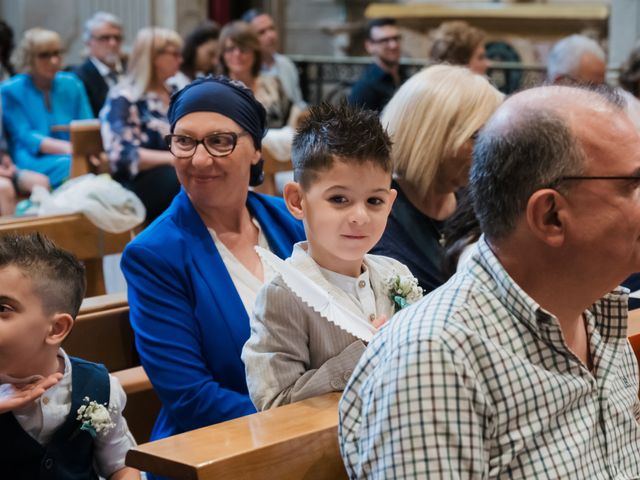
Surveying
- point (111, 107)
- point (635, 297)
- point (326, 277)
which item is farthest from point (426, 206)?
point (111, 107)

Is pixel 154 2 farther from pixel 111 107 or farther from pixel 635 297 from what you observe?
pixel 635 297

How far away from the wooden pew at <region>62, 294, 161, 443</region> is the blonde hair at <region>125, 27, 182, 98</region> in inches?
151

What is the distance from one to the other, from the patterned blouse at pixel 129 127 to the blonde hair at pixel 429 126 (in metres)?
2.99

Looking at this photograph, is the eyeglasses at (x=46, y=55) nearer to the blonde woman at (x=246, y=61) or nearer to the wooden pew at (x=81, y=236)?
the blonde woman at (x=246, y=61)

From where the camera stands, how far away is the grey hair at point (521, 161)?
1.69m

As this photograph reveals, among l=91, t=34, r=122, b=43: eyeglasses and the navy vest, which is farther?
l=91, t=34, r=122, b=43: eyeglasses

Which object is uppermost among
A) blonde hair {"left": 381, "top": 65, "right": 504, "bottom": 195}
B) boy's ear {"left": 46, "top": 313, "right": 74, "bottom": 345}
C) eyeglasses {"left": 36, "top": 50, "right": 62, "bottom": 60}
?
blonde hair {"left": 381, "top": 65, "right": 504, "bottom": 195}

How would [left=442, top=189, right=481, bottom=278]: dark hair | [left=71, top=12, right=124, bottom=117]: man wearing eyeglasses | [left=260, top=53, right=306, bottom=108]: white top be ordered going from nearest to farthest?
[left=442, top=189, right=481, bottom=278]: dark hair < [left=71, top=12, right=124, bottom=117]: man wearing eyeglasses < [left=260, top=53, right=306, bottom=108]: white top

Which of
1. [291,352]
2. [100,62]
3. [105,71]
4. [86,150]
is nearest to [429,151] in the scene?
[291,352]

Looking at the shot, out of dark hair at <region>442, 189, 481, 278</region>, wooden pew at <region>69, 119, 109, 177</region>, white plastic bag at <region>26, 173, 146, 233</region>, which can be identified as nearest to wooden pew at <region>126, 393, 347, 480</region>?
dark hair at <region>442, 189, 481, 278</region>

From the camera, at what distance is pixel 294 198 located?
92.0 inches

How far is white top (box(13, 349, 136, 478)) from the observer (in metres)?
2.24

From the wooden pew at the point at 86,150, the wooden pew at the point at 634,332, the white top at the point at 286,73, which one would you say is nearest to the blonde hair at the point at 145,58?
the wooden pew at the point at 86,150

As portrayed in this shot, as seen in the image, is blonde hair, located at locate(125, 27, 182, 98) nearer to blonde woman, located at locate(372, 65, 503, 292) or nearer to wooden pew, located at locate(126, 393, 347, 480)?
blonde woman, located at locate(372, 65, 503, 292)
